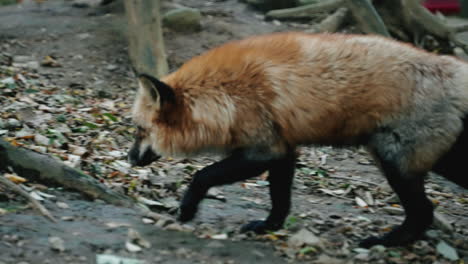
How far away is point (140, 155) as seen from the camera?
5238 mm

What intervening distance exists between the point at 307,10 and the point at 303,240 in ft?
27.9

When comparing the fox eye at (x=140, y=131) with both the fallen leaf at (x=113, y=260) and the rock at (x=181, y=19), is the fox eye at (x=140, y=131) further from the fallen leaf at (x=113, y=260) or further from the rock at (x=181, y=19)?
the rock at (x=181, y=19)

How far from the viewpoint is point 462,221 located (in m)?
6.06

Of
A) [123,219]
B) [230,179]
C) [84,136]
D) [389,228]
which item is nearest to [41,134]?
[84,136]

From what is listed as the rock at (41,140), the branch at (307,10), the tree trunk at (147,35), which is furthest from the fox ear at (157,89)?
the branch at (307,10)

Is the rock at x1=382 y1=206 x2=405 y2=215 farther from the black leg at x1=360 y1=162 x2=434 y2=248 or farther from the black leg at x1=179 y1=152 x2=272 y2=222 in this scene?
the black leg at x1=179 y1=152 x2=272 y2=222

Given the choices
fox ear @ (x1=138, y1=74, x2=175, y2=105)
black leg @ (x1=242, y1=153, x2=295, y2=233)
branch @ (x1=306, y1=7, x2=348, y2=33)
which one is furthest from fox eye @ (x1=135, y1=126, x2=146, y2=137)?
branch @ (x1=306, y1=7, x2=348, y2=33)

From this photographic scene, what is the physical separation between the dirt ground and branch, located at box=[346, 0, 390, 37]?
2.23m

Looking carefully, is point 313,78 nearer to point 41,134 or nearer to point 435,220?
point 435,220

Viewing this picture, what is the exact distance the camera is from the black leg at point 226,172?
4.70 meters

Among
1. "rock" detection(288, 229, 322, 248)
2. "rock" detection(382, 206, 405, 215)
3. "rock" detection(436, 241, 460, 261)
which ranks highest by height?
"rock" detection(288, 229, 322, 248)

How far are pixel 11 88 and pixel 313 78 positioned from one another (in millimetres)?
4923

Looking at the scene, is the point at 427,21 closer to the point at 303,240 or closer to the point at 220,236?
the point at 303,240

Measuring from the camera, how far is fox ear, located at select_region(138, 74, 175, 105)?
4.73 m
